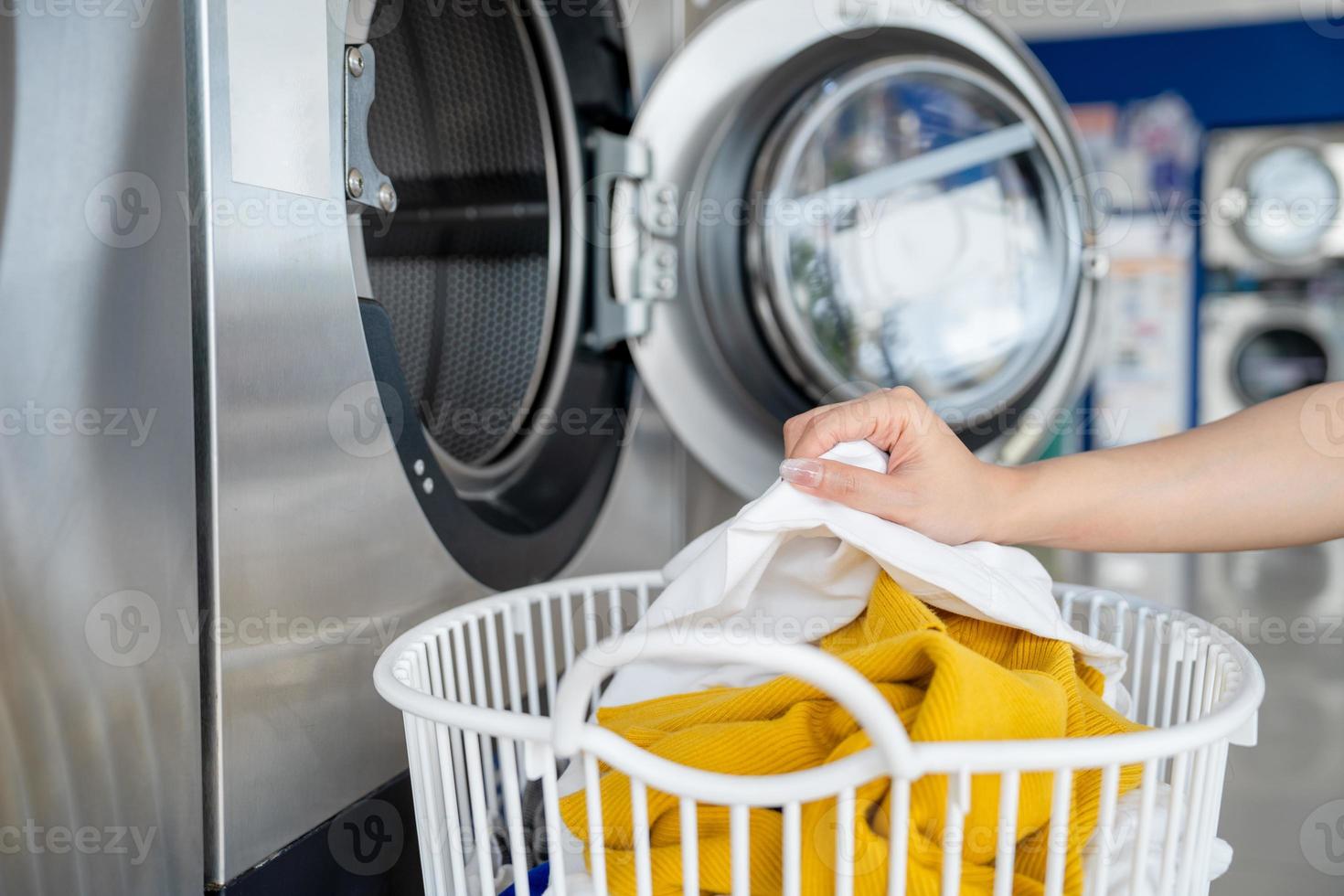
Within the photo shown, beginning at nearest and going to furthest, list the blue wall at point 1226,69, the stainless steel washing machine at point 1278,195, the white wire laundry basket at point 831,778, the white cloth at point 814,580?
1. the white wire laundry basket at point 831,778
2. the white cloth at point 814,580
3. the blue wall at point 1226,69
4. the stainless steel washing machine at point 1278,195

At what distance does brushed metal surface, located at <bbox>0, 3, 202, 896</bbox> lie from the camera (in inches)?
18.6

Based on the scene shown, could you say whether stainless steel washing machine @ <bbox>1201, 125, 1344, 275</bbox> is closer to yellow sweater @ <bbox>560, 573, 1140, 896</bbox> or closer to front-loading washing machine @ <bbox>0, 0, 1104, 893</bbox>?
front-loading washing machine @ <bbox>0, 0, 1104, 893</bbox>

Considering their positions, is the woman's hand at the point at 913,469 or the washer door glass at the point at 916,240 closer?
the woman's hand at the point at 913,469

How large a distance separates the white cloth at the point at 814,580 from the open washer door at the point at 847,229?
1.33 ft

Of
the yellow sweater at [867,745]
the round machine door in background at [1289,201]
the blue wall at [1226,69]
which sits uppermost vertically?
the blue wall at [1226,69]

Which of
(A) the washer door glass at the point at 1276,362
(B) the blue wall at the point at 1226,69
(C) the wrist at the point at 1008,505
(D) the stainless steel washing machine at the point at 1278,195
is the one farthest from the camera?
(A) the washer door glass at the point at 1276,362

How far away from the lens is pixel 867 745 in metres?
0.36

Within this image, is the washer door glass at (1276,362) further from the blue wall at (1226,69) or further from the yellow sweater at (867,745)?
the yellow sweater at (867,745)

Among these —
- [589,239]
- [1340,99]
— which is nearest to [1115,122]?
[1340,99]

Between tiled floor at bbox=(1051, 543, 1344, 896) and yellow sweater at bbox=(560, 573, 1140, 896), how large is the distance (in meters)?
0.42

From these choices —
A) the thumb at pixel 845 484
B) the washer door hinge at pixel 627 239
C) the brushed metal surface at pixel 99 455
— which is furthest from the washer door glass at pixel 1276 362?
the brushed metal surface at pixel 99 455

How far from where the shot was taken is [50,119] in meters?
0.47

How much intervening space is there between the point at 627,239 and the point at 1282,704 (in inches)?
29.4

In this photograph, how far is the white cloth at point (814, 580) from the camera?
46 cm
